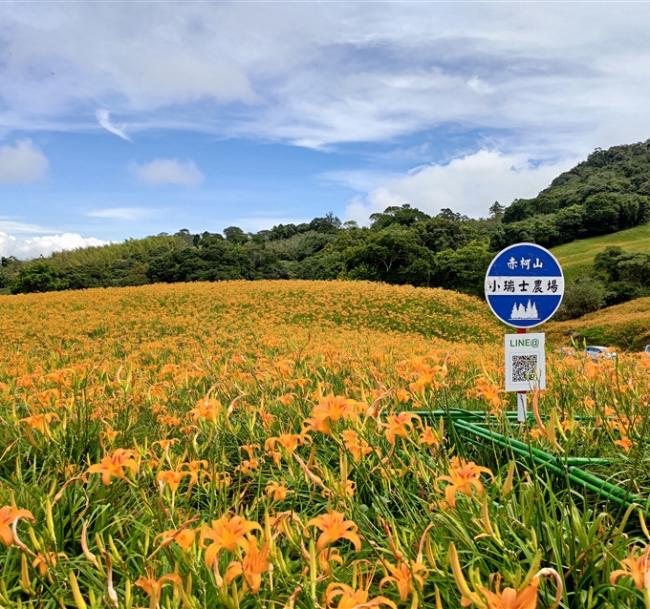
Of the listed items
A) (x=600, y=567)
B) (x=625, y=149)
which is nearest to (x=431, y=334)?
(x=600, y=567)

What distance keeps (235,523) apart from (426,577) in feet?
1.38

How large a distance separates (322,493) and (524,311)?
2.00m

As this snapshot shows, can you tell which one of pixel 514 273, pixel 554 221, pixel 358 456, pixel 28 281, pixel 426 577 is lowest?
pixel 426 577

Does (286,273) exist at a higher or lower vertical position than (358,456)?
higher

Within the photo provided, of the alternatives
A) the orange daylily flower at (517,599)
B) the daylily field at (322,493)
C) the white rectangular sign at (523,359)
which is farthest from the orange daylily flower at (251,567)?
the white rectangular sign at (523,359)

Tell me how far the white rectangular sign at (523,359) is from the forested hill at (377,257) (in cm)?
2521

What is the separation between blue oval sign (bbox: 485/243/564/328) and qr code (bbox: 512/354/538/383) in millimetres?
359

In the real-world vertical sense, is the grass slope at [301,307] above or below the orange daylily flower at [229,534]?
above

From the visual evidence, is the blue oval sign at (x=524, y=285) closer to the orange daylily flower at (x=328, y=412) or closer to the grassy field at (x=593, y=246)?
the orange daylily flower at (x=328, y=412)

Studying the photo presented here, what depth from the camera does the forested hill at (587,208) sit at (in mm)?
45594

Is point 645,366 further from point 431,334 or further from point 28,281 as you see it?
point 28,281

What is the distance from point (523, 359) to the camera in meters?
2.74

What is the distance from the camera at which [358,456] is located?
1507 millimetres

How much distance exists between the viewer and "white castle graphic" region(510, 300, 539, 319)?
3.09 meters
